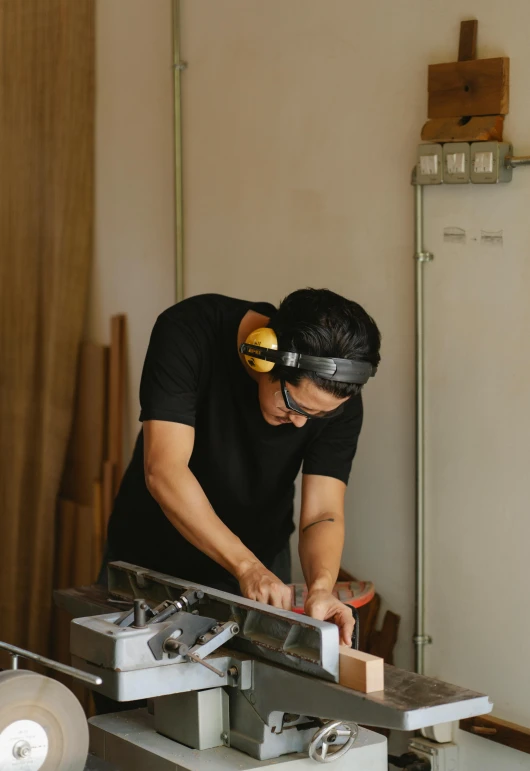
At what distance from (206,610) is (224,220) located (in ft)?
5.53

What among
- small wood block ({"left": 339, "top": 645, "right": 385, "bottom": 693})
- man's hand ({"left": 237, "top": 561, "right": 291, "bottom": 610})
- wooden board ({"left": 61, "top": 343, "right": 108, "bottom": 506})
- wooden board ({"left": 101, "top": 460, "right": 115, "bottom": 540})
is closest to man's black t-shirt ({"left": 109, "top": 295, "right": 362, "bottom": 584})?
man's hand ({"left": 237, "top": 561, "right": 291, "bottom": 610})

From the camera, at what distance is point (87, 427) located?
379cm

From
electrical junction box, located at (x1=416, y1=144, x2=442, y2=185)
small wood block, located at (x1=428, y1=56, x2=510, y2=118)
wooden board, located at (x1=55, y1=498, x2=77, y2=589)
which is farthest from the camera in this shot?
wooden board, located at (x1=55, y1=498, x2=77, y2=589)

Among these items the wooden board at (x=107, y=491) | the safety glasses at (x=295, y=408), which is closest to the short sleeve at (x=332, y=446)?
the safety glasses at (x=295, y=408)

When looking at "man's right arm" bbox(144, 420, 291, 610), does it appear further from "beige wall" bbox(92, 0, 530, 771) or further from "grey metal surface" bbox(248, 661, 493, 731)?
"beige wall" bbox(92, 0, 530, 771)

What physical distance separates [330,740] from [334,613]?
0.86 feet

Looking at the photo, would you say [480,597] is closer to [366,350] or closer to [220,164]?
[366,350]

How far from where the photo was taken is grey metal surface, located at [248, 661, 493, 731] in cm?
147

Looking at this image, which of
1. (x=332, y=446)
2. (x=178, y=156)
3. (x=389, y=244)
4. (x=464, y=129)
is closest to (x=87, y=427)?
(x=178, y=156)

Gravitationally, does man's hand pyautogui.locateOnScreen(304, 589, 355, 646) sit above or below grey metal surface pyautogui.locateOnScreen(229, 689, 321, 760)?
above

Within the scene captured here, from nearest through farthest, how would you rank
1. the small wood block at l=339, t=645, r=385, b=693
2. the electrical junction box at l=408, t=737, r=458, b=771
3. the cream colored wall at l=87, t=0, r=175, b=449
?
the small wood block at l=339, t=645, r=385, b=693 < the electrical junction box at l=408, t=737, r=458, b=771 < the cream colored wall at l=87, t=0, r=175, b=449

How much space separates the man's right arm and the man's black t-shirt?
0.04 metres

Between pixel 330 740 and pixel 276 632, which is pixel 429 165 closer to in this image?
pixel 276 632

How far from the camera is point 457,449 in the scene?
2.62 m
